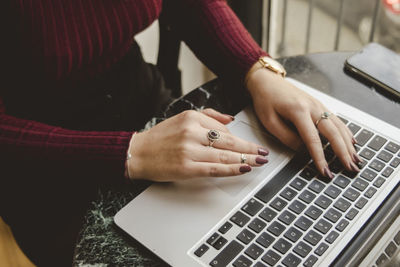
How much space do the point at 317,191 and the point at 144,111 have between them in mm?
558

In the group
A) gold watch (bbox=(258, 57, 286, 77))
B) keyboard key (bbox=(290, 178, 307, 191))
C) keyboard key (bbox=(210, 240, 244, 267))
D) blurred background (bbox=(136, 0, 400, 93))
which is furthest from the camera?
blurred background (bbox=(136, 0, 400, 93))

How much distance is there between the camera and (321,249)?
0.64 m

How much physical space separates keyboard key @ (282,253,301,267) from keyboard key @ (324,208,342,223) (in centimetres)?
9

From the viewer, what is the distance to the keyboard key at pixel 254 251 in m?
0.63

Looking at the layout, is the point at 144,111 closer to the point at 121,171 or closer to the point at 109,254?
the point at 121,171

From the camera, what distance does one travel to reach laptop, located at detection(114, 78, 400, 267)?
2.08 feet

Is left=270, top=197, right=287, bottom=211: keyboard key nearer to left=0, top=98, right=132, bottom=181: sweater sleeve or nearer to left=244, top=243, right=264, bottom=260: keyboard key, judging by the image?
left=244, top=243, right=264, bottom=260: keyboard key

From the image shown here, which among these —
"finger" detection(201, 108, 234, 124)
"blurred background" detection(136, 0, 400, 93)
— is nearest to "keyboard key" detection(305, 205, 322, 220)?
"finger" detection(201, 108, 234, 124)

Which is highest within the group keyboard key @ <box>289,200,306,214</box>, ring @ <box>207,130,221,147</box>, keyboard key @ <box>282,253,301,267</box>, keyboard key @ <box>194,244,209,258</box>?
ring @ <box>207,130,221,147</box>

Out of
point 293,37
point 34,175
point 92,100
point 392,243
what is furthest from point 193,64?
point 392,243

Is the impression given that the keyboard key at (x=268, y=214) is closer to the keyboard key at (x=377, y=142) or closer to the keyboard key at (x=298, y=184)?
the keyboard key at (x=298, y=184)

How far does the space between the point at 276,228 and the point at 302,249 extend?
5 cm

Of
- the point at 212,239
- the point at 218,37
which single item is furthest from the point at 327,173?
the point at 218,37

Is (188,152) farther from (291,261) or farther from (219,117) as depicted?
(291,261)
